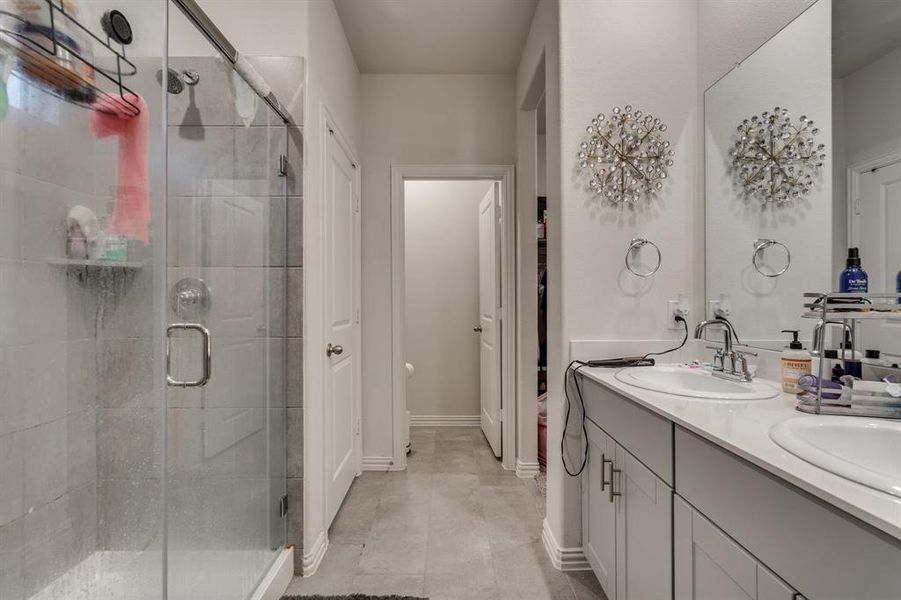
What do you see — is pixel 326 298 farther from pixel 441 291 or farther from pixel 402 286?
pixel 441 291

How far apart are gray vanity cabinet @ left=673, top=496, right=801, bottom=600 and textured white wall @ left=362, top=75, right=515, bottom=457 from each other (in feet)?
6.79

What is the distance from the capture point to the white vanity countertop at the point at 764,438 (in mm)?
568

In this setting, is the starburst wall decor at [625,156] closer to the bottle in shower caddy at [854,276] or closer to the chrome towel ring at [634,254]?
the chrome towel ring at [634,254]

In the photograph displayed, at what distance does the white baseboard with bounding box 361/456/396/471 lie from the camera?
2.85 metres

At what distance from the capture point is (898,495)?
0.58 m

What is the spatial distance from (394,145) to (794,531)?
9.14 ft

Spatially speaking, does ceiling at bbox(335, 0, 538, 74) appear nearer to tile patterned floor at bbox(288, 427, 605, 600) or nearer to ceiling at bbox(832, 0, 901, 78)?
ceiling at bbox(832, 0, 901, 78)

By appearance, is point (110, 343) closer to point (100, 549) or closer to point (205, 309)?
point (205, 309)

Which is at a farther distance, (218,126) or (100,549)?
(218,126)

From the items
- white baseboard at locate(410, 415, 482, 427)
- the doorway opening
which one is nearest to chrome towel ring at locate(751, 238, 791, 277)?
the doorway opening

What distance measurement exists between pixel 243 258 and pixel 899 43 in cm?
204

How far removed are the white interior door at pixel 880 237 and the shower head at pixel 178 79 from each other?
2010 mm

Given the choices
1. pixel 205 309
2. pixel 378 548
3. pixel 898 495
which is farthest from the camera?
pixel 378 548

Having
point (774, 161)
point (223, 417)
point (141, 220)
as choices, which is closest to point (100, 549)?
point (223, 417)
